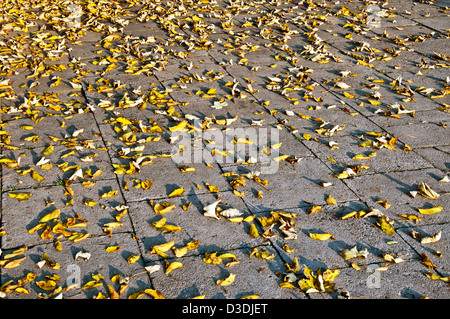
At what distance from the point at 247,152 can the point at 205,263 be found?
4.62 ft

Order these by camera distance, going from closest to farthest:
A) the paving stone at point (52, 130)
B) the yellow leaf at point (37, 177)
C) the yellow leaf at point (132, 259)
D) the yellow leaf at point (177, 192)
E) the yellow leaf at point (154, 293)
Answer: the yellow leaf at point (154, 293) < the yellow leaf at point (132, 259) < the yellow leaf at point (177, 192) < the yellow leaf at point (37, 177) < the paving stone at point (52, 130)

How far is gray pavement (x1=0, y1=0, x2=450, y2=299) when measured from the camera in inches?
116

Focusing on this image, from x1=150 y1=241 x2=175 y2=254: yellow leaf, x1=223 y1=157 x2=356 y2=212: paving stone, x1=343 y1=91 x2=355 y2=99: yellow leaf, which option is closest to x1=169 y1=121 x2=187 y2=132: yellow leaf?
x1=223 y1=157 x2=356 y2=212: paving stone

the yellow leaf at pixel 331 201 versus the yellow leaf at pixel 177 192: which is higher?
the yellow leaf at pixel 331 201

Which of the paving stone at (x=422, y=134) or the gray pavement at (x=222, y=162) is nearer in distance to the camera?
the gray pavement at (x=222, y=162)

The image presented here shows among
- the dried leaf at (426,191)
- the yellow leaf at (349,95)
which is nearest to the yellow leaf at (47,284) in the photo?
the dried leaf at (426,191)

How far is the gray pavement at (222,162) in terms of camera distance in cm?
295

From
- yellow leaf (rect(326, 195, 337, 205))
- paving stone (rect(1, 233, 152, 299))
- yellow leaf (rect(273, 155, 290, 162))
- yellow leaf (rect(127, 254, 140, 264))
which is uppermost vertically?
yellow leaf (rect(326, 195, 337, 205))

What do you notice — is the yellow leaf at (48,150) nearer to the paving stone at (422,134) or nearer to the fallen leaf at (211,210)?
the fallen leaf at (211,210)

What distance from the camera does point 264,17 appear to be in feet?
24.7

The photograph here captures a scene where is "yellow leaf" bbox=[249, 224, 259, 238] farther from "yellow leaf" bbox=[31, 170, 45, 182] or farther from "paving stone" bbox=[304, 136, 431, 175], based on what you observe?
"yellow leaf" bbox=[31, 170, 45, 182]

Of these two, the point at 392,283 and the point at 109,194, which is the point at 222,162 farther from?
the point at 392,283

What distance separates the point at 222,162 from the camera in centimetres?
404

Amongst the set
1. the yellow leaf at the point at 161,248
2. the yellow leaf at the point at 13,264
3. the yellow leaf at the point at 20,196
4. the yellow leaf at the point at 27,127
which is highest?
the yellow leaf at the point at 161,248
